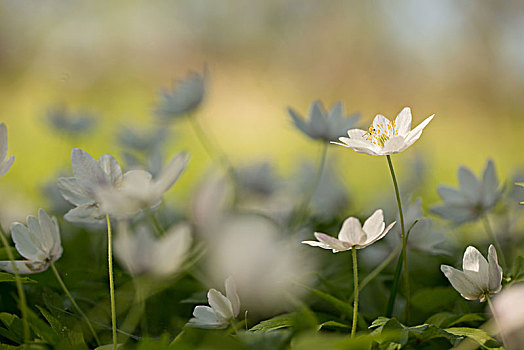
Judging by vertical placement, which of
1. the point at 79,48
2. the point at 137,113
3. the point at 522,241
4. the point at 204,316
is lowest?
the point at 137,113

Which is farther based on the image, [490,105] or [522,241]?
[490,105]

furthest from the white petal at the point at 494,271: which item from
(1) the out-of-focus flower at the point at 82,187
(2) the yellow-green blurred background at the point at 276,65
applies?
(2) the yellow-green blurred background at the point at 276,65

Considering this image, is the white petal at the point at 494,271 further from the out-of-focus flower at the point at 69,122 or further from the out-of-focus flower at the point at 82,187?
the out-of-focus flower at the point at 69,122

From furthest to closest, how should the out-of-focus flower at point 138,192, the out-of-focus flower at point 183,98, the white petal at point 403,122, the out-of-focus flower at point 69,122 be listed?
1. the out-of-focus flower at point 69,122
2. the out-of-focus flower at point 183,98
3. the white petal at point 403,122
4. the out-of-focus flower at point 138,192

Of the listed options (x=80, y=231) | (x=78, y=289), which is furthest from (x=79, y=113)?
(x=78, y=289)

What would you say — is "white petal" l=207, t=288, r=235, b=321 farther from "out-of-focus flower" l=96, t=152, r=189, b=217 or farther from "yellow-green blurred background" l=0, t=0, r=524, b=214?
"yellow-green blurred background" l=0, t=0, r=524, b=214

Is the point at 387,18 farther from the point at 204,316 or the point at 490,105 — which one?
the point at 204,316

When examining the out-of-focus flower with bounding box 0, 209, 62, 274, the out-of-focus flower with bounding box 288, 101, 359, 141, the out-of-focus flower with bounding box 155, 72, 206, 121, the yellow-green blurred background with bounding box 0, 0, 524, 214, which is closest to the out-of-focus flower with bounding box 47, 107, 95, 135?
the out-of-focus flower with bounding box 155, 72, 206, 121
